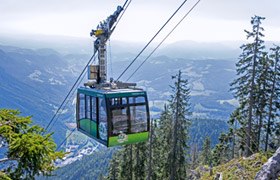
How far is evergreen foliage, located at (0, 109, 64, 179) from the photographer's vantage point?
926 cm

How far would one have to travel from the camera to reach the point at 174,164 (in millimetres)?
37375

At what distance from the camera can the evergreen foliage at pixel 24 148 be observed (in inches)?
364

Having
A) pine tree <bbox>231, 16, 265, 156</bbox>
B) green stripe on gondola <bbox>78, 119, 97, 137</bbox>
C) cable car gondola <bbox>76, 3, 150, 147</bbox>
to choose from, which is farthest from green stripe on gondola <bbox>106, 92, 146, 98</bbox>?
pine tree <bbox>231, 16, 265, 156</bbox>

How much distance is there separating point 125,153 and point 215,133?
544 feet

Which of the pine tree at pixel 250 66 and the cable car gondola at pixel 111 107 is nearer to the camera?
the cable car gondola at pixel 111 107

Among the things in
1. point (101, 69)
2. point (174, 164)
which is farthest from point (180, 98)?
point (101, 69)

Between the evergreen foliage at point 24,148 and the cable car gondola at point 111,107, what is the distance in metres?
3.42

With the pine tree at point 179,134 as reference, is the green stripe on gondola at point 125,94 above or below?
above

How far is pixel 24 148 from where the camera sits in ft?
30.3

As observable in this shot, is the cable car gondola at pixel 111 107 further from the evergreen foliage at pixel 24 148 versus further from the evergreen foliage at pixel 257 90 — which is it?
the evergreen foliage at pixel 257 90

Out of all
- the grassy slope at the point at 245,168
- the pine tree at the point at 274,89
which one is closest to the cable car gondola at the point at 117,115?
the grassy slope at the point at 245,168

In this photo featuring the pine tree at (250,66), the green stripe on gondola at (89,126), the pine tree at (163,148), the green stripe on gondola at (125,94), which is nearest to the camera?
the green stripe on gondola at (125,94)

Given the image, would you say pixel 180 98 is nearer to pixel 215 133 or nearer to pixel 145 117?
pixel 145 117

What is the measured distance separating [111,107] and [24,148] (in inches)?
182
